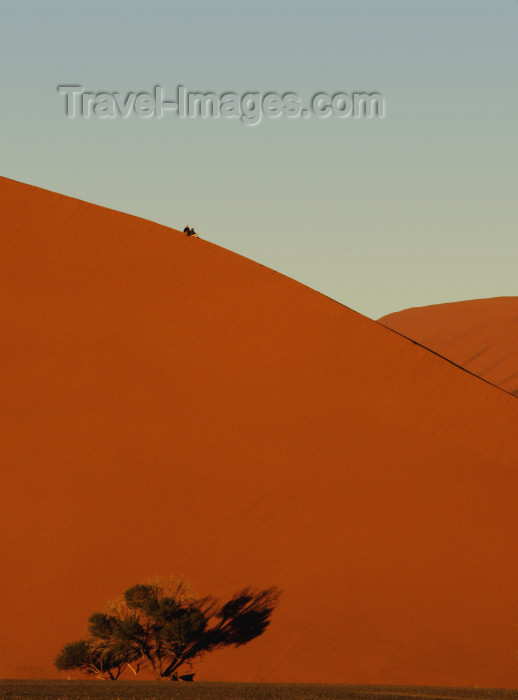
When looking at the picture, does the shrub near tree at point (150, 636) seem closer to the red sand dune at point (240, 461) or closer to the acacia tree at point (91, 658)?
the acacia tree at point (91, 658)

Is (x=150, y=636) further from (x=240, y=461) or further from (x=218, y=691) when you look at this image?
(x=240, y=461)

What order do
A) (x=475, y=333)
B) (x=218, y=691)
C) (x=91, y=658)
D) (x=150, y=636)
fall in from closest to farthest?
1. (x=218, y=691)
2. (x=91, y=658)
3. (x=150, y=636)
4. (x=475, y=333)

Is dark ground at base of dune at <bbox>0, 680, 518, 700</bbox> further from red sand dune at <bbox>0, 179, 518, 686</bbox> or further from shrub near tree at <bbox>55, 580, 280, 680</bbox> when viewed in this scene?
red sand dune at <bbox>0, 179, 518, 686</bbox>

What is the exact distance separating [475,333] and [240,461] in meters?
47.7

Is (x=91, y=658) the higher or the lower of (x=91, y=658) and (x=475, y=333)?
the lower

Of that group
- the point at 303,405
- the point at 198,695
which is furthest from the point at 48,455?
the point at 198,695

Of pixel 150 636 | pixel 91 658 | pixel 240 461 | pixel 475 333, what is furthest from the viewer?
pixel 475 333

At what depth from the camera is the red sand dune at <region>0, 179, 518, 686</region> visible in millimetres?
20609

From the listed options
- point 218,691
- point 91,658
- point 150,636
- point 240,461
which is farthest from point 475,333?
point 218,691

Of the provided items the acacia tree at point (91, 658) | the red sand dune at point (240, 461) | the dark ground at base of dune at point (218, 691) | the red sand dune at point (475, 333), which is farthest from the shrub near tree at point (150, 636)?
the red sand dune at point (475, 333)

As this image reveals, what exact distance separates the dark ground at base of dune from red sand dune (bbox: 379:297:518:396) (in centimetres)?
3360

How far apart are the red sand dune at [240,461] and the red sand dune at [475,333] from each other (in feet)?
80.0

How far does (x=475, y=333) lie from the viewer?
70.1 metres

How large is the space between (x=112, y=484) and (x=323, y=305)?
830cm
